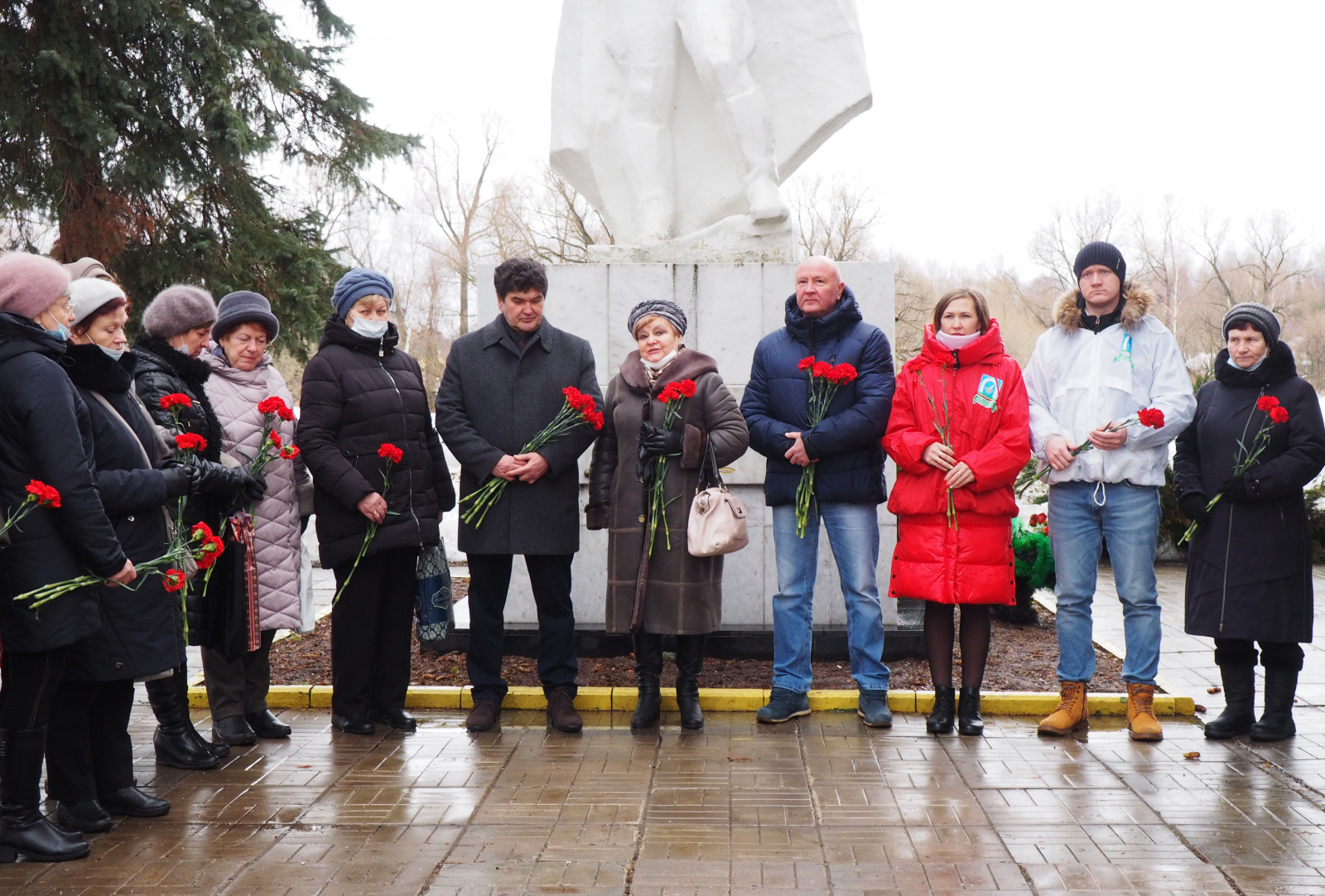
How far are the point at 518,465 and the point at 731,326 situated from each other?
5.77 ft

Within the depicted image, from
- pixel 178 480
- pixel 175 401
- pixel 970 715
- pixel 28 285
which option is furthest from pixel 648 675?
pixel 28 285

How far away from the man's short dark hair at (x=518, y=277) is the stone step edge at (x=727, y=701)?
1.83m

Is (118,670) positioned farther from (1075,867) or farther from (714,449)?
(1075,867)

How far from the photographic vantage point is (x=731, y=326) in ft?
20.6

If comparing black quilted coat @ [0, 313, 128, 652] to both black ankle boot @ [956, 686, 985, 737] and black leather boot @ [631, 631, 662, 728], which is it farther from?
black ankle boot @ [956, 686, 985, 737]

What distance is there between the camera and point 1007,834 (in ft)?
12.1

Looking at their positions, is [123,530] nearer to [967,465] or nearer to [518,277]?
[518,277]

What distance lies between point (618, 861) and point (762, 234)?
12.4 feet

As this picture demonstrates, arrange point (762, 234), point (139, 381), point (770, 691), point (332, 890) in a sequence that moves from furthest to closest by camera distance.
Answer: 1. point (762, 234)
2. point (770, 691)
3. point (139, 381)
4. point (332, 890)

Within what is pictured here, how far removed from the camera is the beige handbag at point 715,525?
4.85 meters

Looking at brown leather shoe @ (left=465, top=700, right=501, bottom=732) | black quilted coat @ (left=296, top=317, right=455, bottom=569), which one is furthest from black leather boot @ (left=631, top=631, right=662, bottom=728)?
black quilted coat @ (left=296, top=317, right=455, bottom=569)

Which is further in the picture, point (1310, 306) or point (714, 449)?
point (1310, 306)

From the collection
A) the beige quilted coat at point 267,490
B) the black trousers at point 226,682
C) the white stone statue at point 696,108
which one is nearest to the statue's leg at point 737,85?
the white stone statue at point 696,108

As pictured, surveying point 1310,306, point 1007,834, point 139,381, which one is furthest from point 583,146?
point 1310,306
